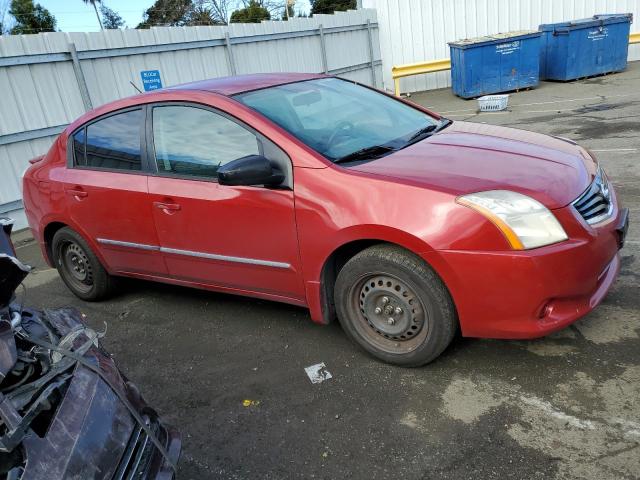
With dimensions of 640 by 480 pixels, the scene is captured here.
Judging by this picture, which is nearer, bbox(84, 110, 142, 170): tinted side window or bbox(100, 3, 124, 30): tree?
bbox(84, 110, 142, 170): tinted side window

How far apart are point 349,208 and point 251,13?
136ft

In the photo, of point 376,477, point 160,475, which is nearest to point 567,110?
point 376,477

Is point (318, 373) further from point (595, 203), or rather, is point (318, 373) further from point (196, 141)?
point (595, 203)

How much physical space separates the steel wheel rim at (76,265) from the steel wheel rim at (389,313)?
2.53 m

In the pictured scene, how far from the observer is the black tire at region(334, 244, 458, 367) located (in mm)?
2818

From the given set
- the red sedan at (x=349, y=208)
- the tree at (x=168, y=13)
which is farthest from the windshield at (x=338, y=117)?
the tree at (x=168, y=13)

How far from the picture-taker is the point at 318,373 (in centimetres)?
321

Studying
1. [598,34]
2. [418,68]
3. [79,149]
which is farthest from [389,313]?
[598,34]

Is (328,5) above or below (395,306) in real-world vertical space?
above

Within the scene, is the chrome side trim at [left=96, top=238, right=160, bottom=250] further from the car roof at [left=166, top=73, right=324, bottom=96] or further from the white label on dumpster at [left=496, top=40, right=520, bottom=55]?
the white label on dumpster at [left=496, top=40, right=520, bottom=55]

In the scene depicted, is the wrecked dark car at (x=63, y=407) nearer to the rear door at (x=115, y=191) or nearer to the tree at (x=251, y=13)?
the rear door at (x=115, y=191)

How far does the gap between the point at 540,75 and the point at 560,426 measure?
15.3 meters

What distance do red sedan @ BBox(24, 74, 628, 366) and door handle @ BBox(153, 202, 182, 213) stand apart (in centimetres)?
2

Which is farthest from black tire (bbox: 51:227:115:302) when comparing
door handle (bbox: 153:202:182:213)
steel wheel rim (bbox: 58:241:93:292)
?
door handle (bbox: 153:202:182:213)
